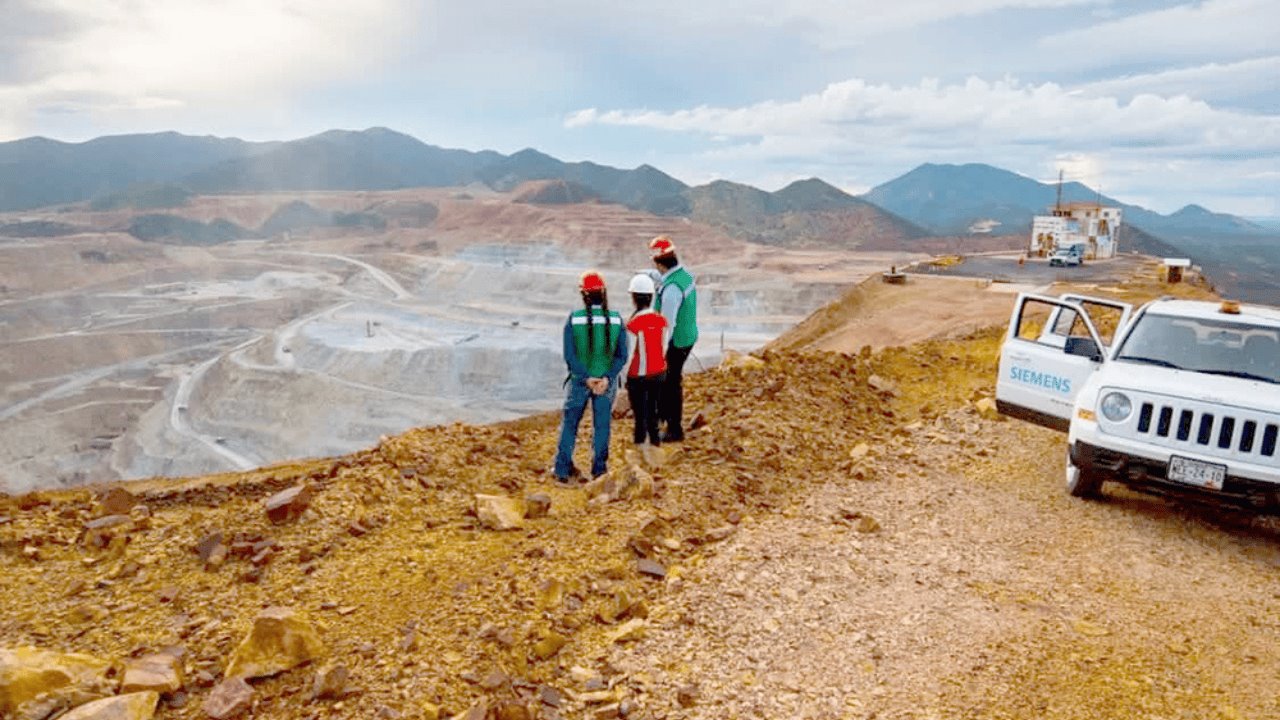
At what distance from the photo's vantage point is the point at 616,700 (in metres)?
3.80

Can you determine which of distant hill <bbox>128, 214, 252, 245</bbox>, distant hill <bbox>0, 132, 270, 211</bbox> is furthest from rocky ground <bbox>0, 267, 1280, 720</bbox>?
distant hill <bbox>0, 132, 270, 211</bbox>

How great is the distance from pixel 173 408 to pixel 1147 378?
47318mm

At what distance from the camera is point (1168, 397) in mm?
6066

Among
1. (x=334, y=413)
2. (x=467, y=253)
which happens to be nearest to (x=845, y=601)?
(x=334, y=413)

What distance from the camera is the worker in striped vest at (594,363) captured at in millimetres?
6828

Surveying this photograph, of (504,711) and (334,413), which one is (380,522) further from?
(334,413)

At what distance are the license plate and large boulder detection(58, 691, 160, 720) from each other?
263 inches

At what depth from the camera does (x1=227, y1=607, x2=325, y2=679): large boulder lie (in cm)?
392

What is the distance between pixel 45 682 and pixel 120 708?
1.30 ft

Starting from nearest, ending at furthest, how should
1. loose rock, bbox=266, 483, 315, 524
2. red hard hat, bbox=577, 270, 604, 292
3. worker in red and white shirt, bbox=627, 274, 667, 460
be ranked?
loose rock, bbox=266, 483, 315, 524 < red hard hat, bbox=577, 270, 604, 292 < worker in red and white shirt, bbox=627, 274, 667, 460

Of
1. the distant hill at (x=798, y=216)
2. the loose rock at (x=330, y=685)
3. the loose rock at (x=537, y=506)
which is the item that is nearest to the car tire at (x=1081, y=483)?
the loose rock at (x=537, y=506)

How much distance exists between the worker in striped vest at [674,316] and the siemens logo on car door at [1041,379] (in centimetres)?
320

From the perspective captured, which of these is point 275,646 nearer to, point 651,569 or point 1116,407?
point 651,569

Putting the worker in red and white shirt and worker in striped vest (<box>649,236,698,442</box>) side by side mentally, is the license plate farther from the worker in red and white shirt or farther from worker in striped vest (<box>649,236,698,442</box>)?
the worker in red and white shirt
